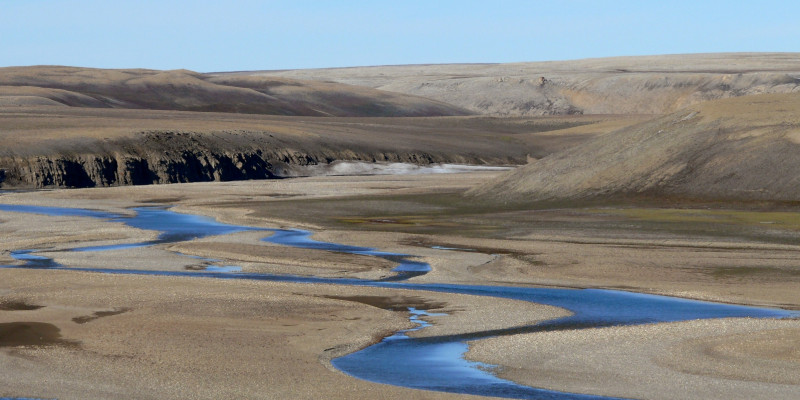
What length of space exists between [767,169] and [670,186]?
407 cm

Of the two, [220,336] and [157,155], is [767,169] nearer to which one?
[220,336]

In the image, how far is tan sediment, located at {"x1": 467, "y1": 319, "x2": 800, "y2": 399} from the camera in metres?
16.1

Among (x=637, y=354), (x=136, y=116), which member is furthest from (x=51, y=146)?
(x=637, y=354)

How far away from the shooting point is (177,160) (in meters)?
80.3

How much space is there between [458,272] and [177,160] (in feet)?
177

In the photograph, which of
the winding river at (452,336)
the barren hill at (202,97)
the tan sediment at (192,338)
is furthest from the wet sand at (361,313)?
the barren hill at (202,97)

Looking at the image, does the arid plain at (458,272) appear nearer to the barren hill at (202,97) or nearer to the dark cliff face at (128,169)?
the dark cliff face at (128,169)

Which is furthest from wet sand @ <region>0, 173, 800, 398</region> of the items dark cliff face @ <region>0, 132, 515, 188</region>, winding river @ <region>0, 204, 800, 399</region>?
dark cliff face @ <region>0, 132, 515, 188</region>

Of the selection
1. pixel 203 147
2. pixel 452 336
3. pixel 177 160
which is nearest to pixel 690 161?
pixel 452 336

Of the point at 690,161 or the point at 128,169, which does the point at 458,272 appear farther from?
the point at 128,169

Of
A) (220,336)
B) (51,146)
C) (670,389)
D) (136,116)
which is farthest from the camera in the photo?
(136,116)

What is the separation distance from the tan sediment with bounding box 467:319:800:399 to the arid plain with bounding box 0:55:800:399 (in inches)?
2.0

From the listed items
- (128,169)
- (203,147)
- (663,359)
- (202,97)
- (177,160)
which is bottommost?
(663,359)

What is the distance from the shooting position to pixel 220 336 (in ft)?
64.2
